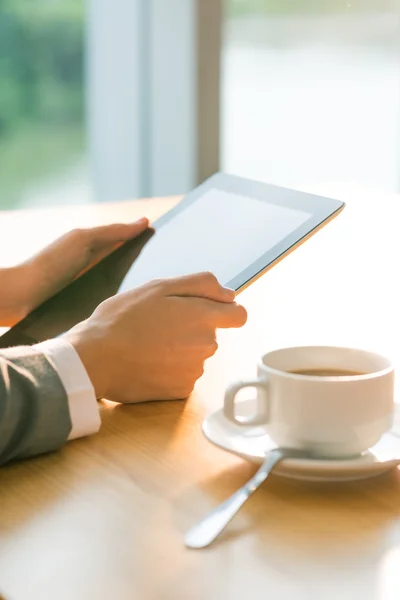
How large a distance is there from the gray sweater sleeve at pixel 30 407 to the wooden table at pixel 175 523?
0.05 ft

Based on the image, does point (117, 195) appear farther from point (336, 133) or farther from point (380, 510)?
point (380, 510)

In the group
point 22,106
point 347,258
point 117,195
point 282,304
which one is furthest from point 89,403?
point 22,106

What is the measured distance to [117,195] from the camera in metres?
3.29

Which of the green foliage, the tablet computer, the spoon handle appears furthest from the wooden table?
the green foliage

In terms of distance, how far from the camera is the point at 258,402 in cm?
71

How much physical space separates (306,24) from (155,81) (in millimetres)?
786

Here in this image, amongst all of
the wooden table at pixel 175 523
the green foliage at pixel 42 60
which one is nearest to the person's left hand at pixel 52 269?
the wooden table at pixel 175 523

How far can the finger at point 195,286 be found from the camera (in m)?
0.89

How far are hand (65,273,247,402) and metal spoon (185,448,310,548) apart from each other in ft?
0.66

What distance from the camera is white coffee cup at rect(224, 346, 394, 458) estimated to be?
669mm

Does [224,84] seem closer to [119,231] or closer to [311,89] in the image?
[311,89]

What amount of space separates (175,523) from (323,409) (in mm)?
133

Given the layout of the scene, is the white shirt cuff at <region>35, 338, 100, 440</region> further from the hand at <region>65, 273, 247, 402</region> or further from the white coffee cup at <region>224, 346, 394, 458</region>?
the white coffee cup at <region>224, 346, 394, 458</region>

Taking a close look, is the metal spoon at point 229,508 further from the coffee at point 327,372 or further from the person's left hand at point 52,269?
the person's left hand at point 52,269
